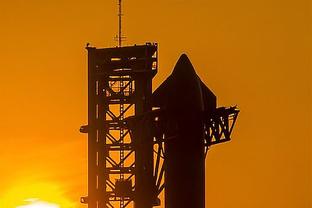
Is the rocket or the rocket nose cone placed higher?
the rocket nose cone

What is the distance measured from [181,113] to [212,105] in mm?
4949

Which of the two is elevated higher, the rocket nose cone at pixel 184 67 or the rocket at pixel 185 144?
the rocket nose cone at pixel 184 67

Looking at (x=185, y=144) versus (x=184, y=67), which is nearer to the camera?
(x=185, y=144)

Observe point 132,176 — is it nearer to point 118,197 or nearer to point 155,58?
point 118,197

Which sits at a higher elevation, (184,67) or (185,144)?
(184,67)

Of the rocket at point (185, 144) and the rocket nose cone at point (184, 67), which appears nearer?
the rocket at point (185, 144)

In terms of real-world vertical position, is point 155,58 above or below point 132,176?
above

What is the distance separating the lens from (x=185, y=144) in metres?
96.3

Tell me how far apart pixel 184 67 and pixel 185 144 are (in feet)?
17.7

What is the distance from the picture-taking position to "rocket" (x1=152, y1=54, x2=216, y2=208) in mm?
95875

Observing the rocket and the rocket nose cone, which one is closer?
the rocket

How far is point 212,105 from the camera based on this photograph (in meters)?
101

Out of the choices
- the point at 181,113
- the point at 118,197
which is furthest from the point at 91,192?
the point at 181,113

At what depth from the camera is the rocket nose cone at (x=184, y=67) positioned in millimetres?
97688
